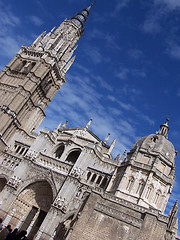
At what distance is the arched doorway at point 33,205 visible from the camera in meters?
30.1

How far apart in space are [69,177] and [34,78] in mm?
20676

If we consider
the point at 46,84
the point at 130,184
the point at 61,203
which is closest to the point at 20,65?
the point at 46,84

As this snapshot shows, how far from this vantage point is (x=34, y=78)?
42.3 meters

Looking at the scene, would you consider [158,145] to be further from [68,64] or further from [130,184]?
[68,64]

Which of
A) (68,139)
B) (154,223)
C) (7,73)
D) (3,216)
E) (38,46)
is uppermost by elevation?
(38,46)

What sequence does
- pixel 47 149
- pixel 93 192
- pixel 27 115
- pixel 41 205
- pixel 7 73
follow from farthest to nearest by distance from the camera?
1. pixel 7 73
2. pixel 27 115
3. pixel 47 149
4. pixel 41 205
5. pixel 93 192

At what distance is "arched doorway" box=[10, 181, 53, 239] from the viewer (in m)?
30.1

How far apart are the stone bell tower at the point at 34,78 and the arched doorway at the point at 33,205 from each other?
9.54 metres

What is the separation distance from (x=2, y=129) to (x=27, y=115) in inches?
268

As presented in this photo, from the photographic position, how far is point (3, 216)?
28688mm

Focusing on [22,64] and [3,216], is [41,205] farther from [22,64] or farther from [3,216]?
[22,64]

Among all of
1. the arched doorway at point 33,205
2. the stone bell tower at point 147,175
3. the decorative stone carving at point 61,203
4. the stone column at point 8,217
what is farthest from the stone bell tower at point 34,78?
the stone bell tower at point 147,175

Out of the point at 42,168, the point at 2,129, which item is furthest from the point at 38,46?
the point at 42,168

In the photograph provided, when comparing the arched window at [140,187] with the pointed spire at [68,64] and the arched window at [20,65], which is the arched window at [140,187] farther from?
the arched window at [20,65]
